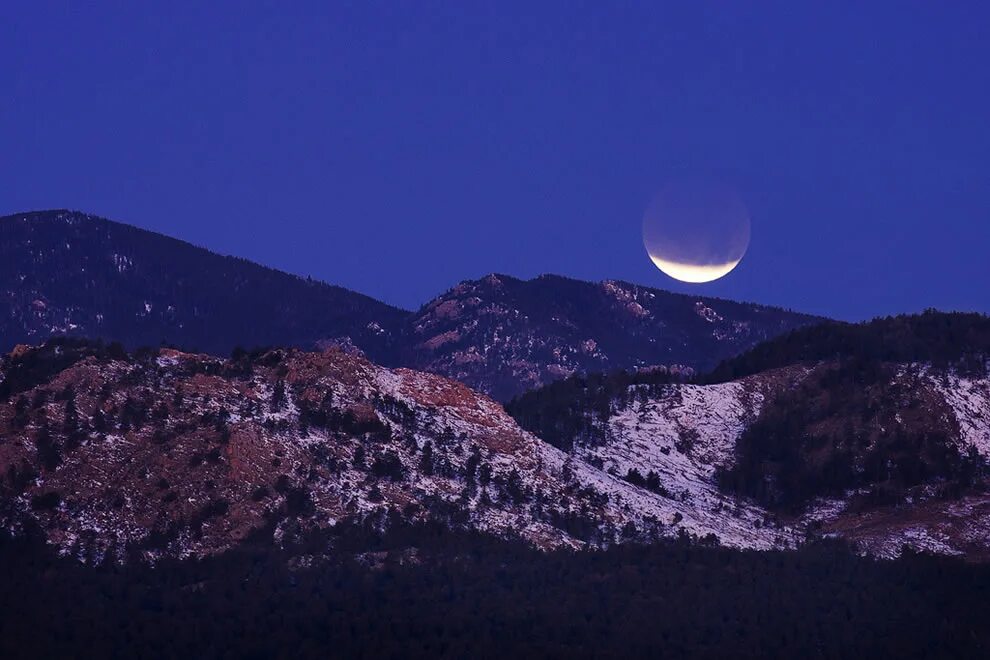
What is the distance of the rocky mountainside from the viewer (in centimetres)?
13238

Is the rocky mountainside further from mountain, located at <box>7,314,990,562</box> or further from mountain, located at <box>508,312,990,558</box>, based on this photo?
mountain, located at <box>508,312,990,558</box>

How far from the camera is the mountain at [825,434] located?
164500 millimetres

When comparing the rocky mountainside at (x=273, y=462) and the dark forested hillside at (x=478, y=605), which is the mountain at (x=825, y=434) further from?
the dark forested hillside at (x=478, y=605)

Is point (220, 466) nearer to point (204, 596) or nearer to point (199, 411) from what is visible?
point (199, 411)

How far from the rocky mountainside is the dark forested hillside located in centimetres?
444

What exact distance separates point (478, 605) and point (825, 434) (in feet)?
209

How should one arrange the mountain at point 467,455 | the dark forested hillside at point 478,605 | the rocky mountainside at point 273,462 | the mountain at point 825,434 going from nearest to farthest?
the dark forested hillside at point 478,605, the rocky mountainside at point 273,462, the mountain at point 467,455, the mountain at point 825,434

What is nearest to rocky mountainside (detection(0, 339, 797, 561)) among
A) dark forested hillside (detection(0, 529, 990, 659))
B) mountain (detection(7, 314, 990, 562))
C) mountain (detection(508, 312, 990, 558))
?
mountain (detection(7, 314, 990, 562))

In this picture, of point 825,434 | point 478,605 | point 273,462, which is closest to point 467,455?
point 273,462

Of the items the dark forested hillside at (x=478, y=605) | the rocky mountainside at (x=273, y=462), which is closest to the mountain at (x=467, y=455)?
the rocky mountainside at (x=273, y=462)

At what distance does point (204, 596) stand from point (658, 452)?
2422 inches

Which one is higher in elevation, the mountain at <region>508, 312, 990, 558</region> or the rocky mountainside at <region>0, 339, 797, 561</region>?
the mountain at <region>508, 312, 990, 558</region>

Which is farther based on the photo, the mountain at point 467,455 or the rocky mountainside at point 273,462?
the mountain at point 467,455

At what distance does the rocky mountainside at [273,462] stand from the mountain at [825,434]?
8.86m
